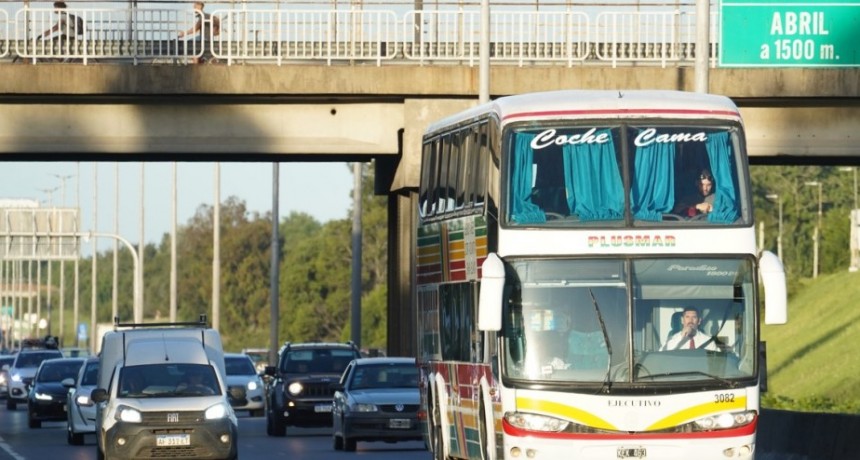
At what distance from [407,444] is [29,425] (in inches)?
539

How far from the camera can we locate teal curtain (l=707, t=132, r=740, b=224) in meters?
18.2

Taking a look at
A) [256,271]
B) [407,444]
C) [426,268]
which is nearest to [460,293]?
[426,268]

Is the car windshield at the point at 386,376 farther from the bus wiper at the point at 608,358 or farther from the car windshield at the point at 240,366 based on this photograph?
the car windshield at the point at 240,366

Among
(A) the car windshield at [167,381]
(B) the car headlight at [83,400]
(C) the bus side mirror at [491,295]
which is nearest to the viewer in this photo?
(C) the bus side mirror at [491,295]

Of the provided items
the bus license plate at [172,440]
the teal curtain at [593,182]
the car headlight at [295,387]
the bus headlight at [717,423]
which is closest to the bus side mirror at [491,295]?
the teal curtain at [593,182]

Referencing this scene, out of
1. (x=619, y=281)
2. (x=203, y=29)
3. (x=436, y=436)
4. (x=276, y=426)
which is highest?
(x=203, y=29)

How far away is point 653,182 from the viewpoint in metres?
18.4

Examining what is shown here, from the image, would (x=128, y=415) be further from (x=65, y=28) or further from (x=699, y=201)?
(x=65, y=28)

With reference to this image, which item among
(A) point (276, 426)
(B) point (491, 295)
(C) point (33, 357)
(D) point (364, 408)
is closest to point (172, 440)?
(D) point (364, 408)

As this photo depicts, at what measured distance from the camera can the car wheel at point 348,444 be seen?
3108cm

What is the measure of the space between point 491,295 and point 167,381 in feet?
31.0

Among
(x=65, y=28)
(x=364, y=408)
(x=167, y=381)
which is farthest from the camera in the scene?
(x=65, y=28)

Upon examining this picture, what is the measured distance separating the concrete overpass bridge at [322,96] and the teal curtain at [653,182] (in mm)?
16089

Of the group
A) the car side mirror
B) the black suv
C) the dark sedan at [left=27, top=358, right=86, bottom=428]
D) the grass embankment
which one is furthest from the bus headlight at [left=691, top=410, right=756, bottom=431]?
the dark sedan at [left=27, top=358, right=86, bottom=428]
